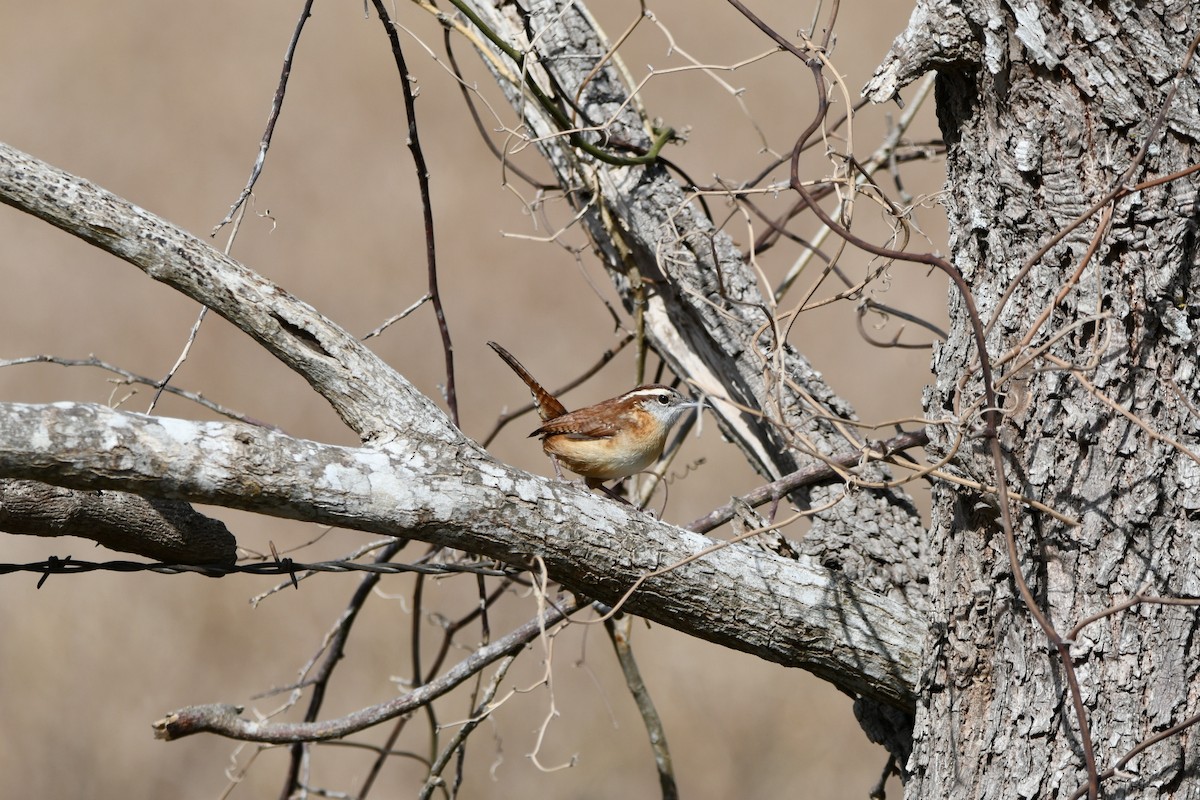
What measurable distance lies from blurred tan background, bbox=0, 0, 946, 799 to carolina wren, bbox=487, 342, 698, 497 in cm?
77

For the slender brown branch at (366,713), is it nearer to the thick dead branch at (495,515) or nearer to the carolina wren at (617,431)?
the thick dead branch at (495,515)

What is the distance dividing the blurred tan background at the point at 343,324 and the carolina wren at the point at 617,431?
770 millimetres

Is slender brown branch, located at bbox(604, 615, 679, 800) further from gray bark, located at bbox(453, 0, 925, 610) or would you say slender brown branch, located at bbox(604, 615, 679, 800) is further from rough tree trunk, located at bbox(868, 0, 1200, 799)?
rough tree trunk, located at bbox(868, 0, 1200, 799)

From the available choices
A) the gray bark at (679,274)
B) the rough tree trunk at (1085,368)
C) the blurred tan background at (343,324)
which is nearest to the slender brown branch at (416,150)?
the gray bark at (679,274)

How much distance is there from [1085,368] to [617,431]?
2.33 m

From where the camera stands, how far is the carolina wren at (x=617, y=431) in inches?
163

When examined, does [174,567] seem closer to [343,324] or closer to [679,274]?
[679,274]

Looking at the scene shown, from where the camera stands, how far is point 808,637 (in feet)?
8.00

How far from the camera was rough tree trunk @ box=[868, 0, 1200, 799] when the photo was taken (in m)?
2.09

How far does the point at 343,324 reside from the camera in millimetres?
9477

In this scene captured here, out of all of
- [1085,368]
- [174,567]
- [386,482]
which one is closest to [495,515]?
[386,482]

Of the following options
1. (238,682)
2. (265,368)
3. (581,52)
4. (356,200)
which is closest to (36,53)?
(356,200)

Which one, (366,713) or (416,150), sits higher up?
(416,150)

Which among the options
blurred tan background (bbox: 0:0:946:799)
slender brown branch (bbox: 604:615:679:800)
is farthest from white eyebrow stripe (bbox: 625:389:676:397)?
blurred tan background (bbox: 0:0:946:799)
